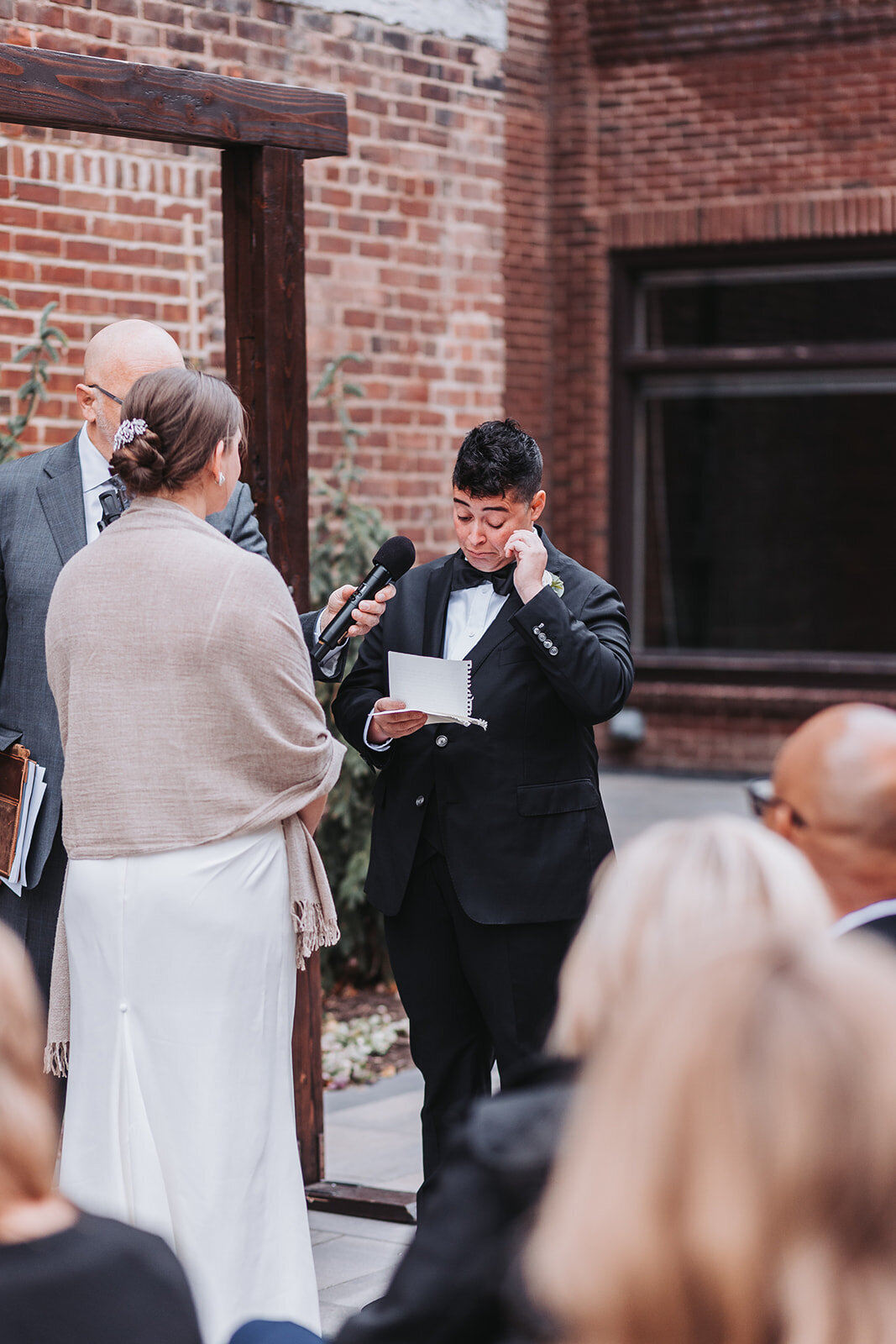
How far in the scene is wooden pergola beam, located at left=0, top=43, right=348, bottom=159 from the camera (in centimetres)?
360

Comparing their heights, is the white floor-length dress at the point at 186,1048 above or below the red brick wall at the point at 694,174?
below

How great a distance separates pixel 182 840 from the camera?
2.96m

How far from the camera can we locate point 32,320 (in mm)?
5605

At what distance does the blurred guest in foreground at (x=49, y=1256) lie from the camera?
4.72ft

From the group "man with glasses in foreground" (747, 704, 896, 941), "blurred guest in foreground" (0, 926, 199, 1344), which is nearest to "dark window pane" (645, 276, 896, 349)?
"man with glasses in foreground" (747, 704, 896, 941)

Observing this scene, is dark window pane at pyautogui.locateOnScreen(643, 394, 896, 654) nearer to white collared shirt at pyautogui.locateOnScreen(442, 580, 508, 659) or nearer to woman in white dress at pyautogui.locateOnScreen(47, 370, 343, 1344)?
white collared shirt at pyautogui.locateOnScreen(442, 580, 508, 659)

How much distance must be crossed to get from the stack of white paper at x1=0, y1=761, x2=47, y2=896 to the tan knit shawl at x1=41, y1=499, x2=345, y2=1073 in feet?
1.22

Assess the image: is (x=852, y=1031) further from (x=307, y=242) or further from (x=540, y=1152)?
(x=307, y=242)

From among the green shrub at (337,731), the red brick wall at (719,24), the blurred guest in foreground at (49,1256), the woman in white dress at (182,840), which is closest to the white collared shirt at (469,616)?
the woman in white dress at (182,840)

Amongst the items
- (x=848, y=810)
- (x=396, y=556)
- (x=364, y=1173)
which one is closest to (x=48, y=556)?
(x=396, y=556)

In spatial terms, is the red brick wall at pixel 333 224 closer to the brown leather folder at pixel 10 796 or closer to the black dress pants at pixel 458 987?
the brown leather folder at pixel 10 796

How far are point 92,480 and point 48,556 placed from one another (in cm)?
19

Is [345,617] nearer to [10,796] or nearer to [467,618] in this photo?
[467,618]

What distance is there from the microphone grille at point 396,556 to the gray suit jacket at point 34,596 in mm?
609
